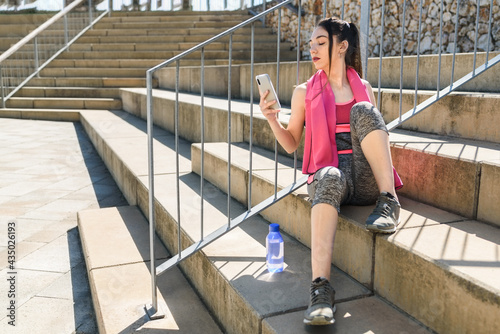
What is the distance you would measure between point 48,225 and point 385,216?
9.25ft

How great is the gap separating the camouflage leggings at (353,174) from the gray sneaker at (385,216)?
0.47ft

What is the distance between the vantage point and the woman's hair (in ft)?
7.56

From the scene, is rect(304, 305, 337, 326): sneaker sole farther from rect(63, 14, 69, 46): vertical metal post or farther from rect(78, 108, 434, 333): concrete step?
rect(63, 14, 69, 46): vertical metal post

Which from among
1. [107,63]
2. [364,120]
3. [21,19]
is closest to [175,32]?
[107,63]

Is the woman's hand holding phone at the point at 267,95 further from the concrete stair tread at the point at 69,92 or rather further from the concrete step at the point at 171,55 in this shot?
the concrete stair tread at the point at 69,92

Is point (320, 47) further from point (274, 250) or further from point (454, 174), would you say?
point (274, 250)

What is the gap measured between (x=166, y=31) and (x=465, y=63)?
973 cm

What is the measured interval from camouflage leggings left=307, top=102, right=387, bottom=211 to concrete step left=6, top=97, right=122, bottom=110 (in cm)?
828

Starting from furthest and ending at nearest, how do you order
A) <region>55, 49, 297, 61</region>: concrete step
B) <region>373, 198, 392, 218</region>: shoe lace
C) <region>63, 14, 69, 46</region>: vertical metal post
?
<region>63, 14, 69, 46</region>: vertical metal post
<region>55, 49, 297, 61</region>: concrete step
<region>373, 198, 392, 218</region>: shoe lace

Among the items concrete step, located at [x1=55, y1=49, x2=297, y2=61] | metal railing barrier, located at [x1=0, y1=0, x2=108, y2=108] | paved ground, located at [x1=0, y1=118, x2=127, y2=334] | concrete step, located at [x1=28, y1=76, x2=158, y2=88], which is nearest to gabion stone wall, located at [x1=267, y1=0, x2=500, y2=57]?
concrete step, located at [x1=55, y1=49, x2=297, y2=61]

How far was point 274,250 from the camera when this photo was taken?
2.27 meters

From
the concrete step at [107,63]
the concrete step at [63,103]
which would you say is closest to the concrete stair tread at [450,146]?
the concrete step at [63,103]

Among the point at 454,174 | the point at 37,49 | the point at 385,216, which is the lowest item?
the point at 385,216

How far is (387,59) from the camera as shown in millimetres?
4164
